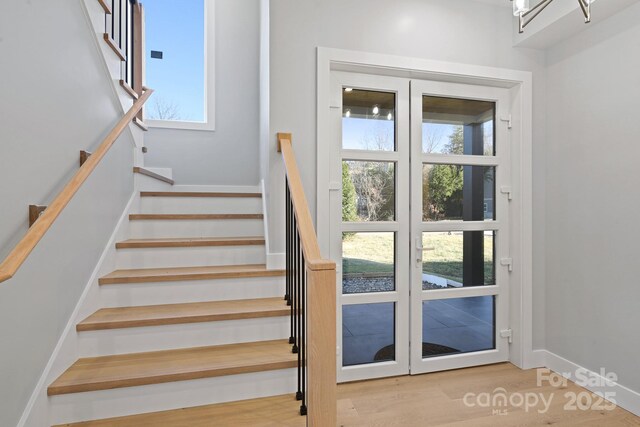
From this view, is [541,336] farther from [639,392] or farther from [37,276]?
[37,276]

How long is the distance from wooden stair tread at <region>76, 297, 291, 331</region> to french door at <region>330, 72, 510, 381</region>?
67 centimetres

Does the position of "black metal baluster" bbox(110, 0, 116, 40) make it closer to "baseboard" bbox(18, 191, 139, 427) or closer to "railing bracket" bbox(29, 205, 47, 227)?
"baseboard" bbox(18, 191, 139, 427)

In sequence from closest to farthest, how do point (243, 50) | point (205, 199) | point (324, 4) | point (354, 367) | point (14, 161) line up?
point (14, 161)
point (324, 4)
point (354, 367)
point (205, 199)
point (243, 50)

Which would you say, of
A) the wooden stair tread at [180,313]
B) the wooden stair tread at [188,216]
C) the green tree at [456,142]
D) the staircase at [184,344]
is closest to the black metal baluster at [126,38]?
the wooden stair tread at [188,216]

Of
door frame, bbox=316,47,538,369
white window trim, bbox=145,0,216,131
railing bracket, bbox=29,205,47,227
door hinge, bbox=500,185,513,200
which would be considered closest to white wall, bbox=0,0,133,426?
railing bracket, bbox=29,205,47,227

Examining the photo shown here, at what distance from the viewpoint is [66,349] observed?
1.61m

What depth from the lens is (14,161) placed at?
129 cm

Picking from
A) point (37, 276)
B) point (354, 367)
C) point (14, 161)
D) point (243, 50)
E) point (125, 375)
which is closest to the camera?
point (14, 161)

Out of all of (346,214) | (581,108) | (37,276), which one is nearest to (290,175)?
(346,214)

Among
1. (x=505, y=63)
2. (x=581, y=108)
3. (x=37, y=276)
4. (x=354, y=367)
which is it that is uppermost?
(x=505, y=63)

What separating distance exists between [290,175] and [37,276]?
123 cm

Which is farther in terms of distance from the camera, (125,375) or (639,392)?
(639,392)

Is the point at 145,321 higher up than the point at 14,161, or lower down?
lower down

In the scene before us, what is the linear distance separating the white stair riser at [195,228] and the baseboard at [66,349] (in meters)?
0.28
